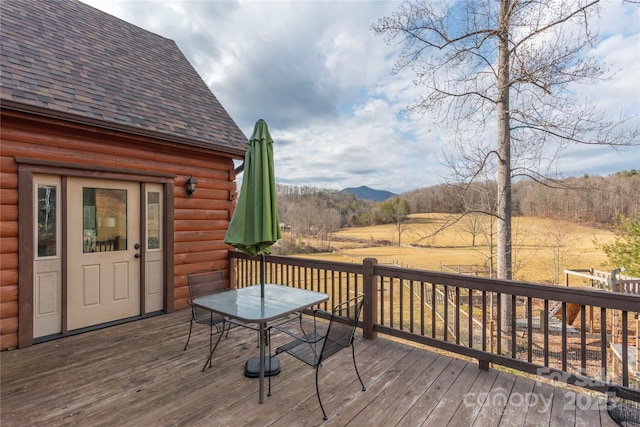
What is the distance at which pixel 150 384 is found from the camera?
2562mm

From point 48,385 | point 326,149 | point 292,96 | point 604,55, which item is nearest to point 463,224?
point 604,55

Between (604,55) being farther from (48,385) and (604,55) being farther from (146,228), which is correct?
(48,385)

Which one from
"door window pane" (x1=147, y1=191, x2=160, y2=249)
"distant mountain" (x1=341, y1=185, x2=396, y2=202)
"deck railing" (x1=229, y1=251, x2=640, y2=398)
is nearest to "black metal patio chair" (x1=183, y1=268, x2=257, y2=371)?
"deck railing" (x1=229, y1=251, x2=640, y2=398)

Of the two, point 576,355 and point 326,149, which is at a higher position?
point 326,149

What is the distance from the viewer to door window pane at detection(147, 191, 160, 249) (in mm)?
4488

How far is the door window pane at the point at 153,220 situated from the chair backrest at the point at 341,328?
352cm

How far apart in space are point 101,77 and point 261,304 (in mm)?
4349

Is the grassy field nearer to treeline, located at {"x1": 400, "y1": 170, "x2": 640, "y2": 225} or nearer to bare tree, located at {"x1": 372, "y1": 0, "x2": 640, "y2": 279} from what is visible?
treeline, located at {"x1": 400, "y1": 170, "x2": 640, "y2": 225}

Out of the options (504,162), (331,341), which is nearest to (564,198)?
(504,162)

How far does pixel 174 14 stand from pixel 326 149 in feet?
39.9

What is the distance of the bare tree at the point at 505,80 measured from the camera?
5535mm

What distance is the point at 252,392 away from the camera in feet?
8.04

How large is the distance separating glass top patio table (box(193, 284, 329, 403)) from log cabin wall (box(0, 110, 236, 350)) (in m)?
2.18

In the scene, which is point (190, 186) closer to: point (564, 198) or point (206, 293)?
point (206, 293)
